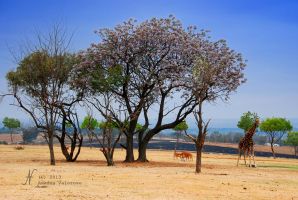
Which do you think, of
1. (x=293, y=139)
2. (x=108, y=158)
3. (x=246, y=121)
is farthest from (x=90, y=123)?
(x=293, y=139)

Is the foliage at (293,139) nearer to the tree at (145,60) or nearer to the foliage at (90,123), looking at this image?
the foliage at (90,123)

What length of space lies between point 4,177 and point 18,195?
617 centimetres

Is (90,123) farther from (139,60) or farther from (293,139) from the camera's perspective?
(293,139)

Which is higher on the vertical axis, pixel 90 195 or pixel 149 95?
pixel 149 95

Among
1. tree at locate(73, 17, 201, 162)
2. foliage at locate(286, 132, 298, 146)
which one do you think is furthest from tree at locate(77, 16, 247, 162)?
foliage at locate(286, 132, 298, 146)

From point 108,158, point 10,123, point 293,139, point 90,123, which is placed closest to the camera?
point 108,158

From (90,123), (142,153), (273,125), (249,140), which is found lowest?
(142,153)

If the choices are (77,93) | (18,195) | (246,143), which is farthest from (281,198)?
(77,93)

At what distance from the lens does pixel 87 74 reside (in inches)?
1506

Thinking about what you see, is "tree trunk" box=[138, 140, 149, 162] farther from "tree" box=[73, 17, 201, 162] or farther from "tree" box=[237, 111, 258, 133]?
"tree" box=[237, 111, 258, 133]

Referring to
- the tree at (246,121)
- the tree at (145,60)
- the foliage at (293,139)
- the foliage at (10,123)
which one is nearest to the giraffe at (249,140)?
the tree at (145,60)

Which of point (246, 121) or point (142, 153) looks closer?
point (142, 153)

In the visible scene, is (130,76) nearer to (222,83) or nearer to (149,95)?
(149,95)

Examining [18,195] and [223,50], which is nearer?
[18,195]
